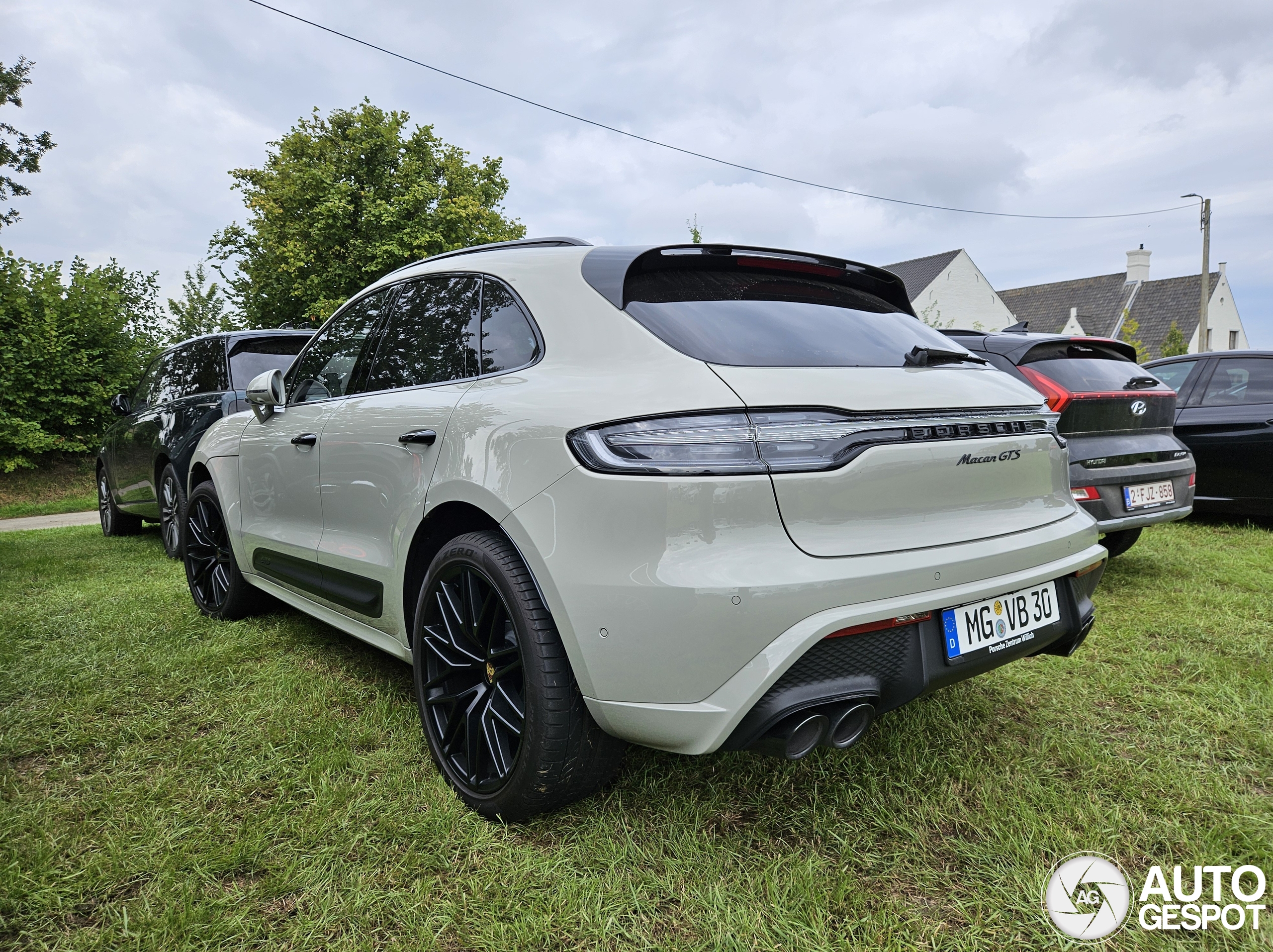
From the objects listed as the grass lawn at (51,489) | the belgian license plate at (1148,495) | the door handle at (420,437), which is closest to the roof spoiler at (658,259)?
the door handle at (420,437)

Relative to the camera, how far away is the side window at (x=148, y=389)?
654 cm

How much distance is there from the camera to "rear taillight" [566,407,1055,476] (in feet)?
5.49

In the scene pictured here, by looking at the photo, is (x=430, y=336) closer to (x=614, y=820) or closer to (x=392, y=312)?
(x=392, y=312)

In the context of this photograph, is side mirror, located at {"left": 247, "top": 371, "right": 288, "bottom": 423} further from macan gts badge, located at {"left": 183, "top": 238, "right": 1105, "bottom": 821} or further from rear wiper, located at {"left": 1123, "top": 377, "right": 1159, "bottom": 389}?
rear wiper, located at {"left": 1123, "top": 377, "right": 1159, "bottom": 389}

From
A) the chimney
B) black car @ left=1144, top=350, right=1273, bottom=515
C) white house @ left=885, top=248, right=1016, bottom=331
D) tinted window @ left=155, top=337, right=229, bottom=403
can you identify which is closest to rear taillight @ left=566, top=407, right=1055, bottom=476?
tinted window @ left=155, top=337, right=229, bottom=403

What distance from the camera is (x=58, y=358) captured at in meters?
12.6

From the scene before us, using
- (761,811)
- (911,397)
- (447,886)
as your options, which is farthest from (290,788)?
(911,397)

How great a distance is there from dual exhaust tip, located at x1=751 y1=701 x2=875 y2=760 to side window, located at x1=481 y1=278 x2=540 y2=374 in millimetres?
1159

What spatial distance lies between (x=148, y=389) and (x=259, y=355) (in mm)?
1959

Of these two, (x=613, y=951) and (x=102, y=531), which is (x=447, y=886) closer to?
(x=613, y=951)

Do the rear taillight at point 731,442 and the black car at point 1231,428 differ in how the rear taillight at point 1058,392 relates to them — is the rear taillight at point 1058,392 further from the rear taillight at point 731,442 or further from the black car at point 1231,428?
the rear taillight at point 731,442

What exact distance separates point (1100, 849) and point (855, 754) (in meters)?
0.69

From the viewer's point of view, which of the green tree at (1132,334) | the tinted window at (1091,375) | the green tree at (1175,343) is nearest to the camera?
the tinted window at (1091,375)

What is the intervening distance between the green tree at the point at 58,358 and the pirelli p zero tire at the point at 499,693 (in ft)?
44.1
